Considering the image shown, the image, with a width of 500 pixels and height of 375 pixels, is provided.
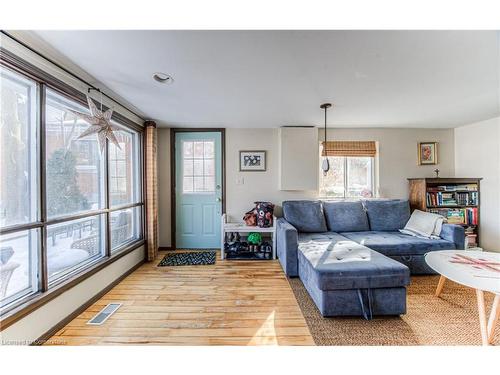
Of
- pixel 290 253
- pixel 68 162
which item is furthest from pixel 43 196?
pixel 290 253

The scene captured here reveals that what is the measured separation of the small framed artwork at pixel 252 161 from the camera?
3.61 m

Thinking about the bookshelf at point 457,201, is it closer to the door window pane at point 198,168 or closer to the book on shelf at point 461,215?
the book on shelf at point 461,215

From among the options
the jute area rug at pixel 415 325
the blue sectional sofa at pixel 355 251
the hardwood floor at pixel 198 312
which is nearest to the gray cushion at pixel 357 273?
the blue sectional sofa at pixel 355 251

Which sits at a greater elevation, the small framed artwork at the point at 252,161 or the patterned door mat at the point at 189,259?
the small framed artwork at the point at 252,161

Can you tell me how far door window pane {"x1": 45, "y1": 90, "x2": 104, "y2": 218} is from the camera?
1.74 meters

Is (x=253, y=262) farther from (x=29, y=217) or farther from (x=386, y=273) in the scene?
(x=29, y=217)

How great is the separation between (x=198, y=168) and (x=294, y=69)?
2.35 m

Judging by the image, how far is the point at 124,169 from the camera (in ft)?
9.45

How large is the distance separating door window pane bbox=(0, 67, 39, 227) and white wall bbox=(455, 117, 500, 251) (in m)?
5.39

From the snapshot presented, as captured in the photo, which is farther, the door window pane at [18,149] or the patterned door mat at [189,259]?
the patterned door mat at [189,259]

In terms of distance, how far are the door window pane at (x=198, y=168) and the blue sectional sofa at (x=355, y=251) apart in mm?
1358

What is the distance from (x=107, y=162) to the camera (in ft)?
7.95

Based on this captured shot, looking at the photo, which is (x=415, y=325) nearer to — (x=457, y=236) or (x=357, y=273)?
(x=357, y=273)
